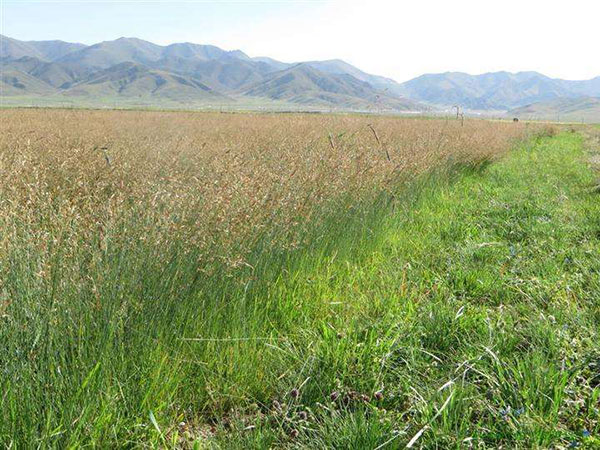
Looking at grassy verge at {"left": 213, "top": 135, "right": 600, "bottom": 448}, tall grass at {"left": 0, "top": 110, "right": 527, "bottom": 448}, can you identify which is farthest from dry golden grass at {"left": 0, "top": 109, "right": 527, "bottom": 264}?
grassy verge at {"left": 213, "top": 135, "right": 600, "bottom": 448}

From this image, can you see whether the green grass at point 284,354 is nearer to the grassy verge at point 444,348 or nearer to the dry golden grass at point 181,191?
the grassy verge at point 444,348

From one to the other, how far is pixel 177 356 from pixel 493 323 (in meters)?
2.02

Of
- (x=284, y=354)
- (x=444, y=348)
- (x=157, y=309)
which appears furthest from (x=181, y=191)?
(x=444, y=348)

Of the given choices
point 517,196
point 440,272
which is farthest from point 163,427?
point 517,196

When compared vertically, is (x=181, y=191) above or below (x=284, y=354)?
above

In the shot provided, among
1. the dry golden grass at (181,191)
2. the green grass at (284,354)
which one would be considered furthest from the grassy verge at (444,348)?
the dry golden grass at (181,191)

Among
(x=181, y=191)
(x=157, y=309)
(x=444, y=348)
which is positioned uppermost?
(x=181, y=191)

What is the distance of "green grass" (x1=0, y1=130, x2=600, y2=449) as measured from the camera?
1.81m

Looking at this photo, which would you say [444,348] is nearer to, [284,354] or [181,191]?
[284,354]

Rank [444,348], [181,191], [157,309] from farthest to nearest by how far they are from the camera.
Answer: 1. [181,191]
2. [444,348]
3. [157,309]

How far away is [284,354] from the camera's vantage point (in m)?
2.61

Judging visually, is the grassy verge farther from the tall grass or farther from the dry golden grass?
the dry golden grass

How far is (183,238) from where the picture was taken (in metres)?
2.52

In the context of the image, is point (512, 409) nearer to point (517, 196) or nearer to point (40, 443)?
point (40, 443)
